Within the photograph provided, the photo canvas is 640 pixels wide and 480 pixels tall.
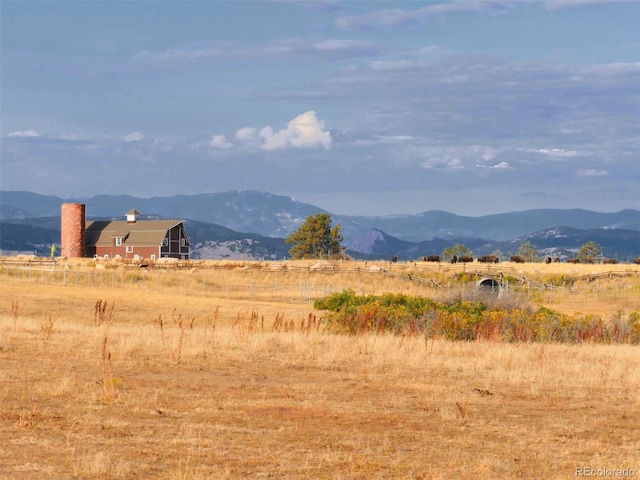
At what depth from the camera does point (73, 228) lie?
386 ft

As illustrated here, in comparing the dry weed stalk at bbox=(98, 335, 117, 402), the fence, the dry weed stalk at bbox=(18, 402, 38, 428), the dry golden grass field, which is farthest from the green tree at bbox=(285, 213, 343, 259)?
the dry weed stalk at bbox=(18, 402, 38, 428)

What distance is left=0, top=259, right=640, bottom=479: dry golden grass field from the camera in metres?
12.1

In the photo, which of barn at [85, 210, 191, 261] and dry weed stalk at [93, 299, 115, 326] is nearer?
dry weed stalk at [93, 299, 115, 326]

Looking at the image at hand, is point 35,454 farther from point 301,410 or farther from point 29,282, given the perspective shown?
point 29,282

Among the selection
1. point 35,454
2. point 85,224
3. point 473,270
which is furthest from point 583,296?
point 85,224

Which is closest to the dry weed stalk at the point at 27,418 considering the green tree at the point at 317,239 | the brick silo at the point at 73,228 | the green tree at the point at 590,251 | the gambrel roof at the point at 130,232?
the gambrel roof at the point at 130,232

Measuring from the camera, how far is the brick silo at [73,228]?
117 meters

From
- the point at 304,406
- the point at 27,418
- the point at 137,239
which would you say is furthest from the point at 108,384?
the point at 137,239

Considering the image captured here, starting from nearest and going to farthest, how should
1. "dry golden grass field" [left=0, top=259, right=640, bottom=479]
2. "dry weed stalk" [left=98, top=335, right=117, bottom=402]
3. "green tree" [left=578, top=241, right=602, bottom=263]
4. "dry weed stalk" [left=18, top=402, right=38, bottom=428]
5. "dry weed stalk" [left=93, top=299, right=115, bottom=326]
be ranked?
"dry golden grass field" [left=0, top=259, right=640, bottom=479]
"dry weed stalk" [left=18, top=402, right=38, bottom=428]
"dry weed stalk" [left=98, top=335, right=117, bottom=402]
"dry weed stalk" [left=93, top=299, right=115, bottom=326]
"green tree" [left=578, top=241, right=602, bottom=263]

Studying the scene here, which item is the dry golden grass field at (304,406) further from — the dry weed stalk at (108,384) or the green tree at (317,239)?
the green tree at (317,239)

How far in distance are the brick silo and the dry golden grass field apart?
90275mm

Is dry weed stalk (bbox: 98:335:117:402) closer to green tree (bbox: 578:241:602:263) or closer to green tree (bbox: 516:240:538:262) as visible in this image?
green tree (bbox: 516:240:538:262)

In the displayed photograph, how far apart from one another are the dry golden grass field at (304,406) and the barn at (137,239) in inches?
3411

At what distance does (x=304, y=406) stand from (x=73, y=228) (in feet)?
348
